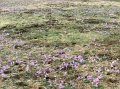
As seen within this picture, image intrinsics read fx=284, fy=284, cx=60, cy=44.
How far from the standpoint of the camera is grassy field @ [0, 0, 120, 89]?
8797mm

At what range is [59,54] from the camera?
11.6 metres

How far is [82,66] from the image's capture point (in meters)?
10.1

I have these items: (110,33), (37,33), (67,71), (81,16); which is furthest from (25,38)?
(81,16)

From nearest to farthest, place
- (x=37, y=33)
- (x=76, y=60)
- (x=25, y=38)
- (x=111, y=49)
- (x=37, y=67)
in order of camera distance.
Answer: (x=37, y=67), (x=76, y=60), (x=111, y=49), (x=25, y=38), (x=37, y=33)

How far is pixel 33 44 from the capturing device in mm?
13422

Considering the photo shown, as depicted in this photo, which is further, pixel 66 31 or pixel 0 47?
pixel 66 31

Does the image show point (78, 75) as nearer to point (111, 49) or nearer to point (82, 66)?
point (82, 66)

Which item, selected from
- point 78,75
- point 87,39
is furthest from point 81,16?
point 78,75

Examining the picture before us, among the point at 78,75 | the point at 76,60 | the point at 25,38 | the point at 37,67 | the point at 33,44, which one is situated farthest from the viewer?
the point at 25,38

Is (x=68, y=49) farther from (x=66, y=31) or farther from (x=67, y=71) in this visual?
(x=66, y=31)

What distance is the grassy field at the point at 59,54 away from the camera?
8.80 metres

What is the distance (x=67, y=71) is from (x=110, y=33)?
653 centimetres

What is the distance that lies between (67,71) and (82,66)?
2.43 ft

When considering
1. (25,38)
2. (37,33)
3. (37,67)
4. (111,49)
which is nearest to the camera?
(37,67)
